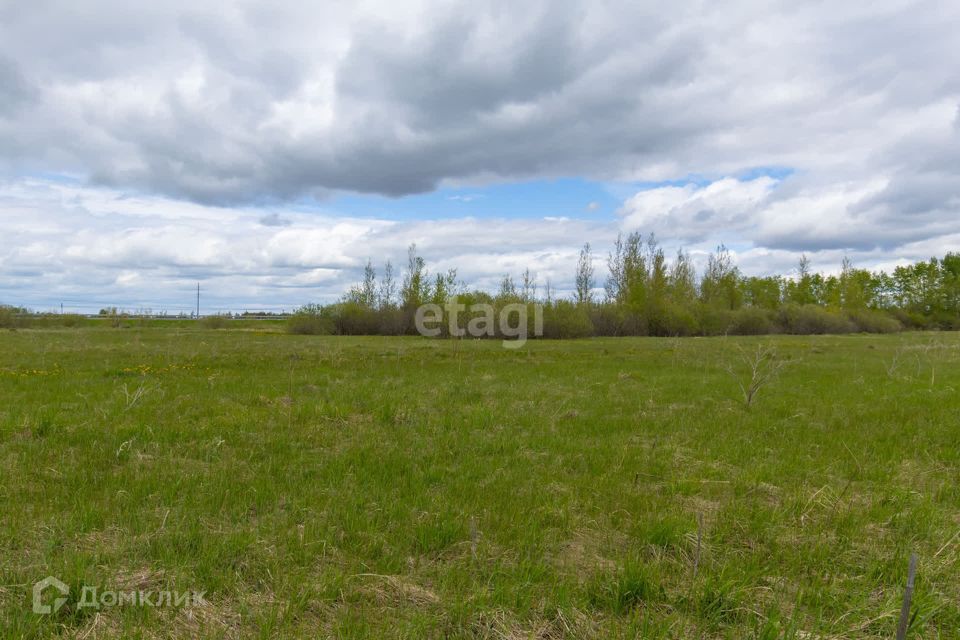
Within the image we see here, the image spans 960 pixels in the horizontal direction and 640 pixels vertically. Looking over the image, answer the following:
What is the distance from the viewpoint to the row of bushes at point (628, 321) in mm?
52500

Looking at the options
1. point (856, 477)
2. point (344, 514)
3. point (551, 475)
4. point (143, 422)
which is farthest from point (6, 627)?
point (856, 477)

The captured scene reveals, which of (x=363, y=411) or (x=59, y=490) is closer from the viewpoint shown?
(x=59, y=490)

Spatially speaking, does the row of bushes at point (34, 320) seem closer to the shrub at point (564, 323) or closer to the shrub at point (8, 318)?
the shrub at point (8, 318)

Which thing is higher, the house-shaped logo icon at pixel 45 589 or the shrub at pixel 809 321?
the shrub at pixel 809 321

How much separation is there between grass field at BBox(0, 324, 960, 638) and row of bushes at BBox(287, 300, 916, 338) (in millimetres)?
39994

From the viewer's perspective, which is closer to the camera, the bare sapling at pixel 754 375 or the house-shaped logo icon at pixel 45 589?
the house-shaped logo icon at pixel 45 589

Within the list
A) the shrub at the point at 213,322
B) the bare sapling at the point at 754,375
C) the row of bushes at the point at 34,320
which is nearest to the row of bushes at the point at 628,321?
the shrub at the point at 213,322

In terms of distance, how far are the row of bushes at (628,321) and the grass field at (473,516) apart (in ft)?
131

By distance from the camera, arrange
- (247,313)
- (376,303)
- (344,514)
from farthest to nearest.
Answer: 1. (247,313)
2. (376,303)
3. (344,514)

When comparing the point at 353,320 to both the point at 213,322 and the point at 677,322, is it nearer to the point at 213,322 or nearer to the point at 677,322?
the point at 213,322

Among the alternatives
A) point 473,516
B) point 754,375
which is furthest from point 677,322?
point 473,516

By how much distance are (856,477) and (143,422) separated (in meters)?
10.1

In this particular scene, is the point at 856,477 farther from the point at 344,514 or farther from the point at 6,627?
the point at 6,627

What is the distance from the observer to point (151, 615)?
3383mm
